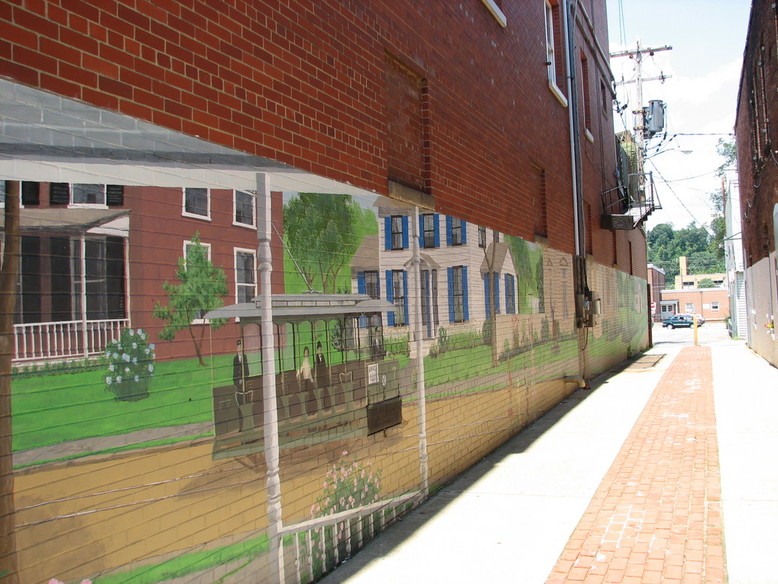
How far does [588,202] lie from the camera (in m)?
16.6

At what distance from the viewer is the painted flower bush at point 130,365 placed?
9.91 feet

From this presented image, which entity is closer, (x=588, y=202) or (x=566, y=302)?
(x=566, y=302)

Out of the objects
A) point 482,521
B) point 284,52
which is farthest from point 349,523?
point 284,52

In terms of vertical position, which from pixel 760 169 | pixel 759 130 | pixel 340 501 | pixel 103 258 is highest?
pixel 759 130

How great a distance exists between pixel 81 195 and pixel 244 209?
3.82ft

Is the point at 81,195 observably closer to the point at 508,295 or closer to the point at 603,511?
the point at 603,511

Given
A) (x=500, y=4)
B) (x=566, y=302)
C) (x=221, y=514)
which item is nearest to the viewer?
(x=221, y=514)

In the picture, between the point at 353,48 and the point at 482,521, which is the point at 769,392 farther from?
the point at 353,48

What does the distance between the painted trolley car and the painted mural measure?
0.05 feet

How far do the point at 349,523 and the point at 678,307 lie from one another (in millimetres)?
89246

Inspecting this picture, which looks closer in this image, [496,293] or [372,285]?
[372,285]

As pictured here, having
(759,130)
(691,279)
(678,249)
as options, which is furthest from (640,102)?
(678,249)

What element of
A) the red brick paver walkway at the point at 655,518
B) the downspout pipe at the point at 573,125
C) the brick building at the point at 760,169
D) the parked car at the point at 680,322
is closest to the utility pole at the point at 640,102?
the brick building at the point at 760,169

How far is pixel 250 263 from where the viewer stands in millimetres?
4027
